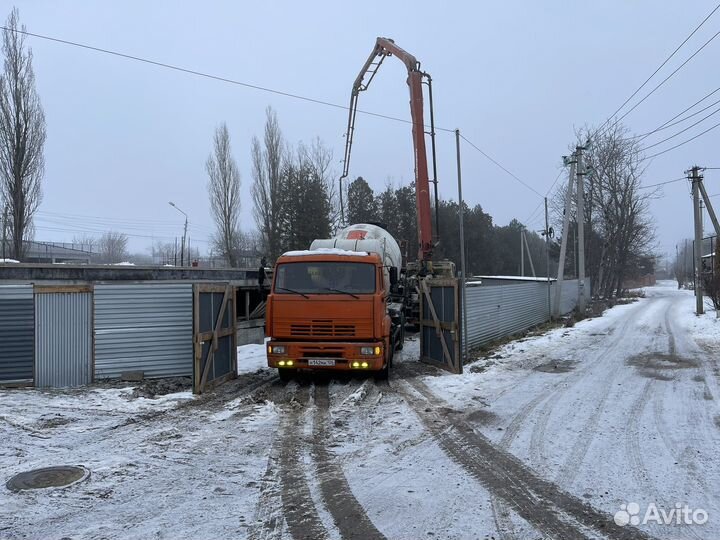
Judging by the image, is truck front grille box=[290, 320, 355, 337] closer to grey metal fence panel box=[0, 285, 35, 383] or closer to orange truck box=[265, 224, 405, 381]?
orange truck box=[265, 224, 405, 381]

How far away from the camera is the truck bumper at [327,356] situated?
9586mm

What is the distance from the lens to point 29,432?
21.9 ft

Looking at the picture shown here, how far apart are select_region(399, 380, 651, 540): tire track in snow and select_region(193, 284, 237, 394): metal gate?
425 centimetres

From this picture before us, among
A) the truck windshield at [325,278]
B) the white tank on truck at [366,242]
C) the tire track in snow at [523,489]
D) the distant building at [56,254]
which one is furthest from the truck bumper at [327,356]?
the distant building at [56,254]

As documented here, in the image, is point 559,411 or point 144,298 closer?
point 559,411

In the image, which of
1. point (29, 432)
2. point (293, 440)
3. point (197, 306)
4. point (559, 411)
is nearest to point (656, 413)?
point (559, 411)

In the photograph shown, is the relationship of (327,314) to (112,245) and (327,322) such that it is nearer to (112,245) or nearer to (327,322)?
(327,322)

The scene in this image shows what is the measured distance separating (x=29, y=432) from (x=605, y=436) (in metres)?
7.37

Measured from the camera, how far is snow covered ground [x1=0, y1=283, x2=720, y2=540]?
4.22 metres

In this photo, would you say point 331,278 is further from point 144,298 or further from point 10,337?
point 10,337

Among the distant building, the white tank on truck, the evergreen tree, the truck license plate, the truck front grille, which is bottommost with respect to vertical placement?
the truck license plate

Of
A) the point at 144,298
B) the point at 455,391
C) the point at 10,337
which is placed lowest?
the point at 455,391

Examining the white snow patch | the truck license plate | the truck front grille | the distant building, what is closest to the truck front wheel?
the truck license plate

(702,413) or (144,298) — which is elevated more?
(144,298)
